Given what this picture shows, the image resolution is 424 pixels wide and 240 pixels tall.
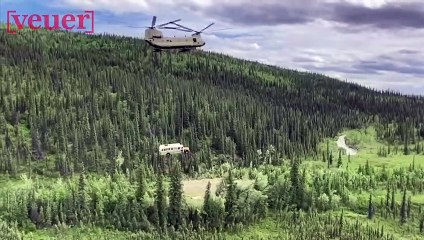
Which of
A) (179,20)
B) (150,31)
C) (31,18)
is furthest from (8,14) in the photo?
(179,20)

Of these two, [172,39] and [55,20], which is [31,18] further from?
[172,39]

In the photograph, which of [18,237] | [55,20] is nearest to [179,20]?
[55,20]

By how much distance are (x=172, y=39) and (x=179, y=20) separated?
991 inches

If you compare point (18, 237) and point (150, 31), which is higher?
point (150, 31)

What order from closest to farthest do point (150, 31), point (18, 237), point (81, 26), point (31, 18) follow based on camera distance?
1. point (150, 31)
2. point (81, 26)
3. point (31, 18)
4. point (18, 237)

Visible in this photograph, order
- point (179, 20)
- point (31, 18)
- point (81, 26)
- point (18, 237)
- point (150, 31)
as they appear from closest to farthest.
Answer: point (179, 20) → point (150, 31) → point (81, 26) → point (31, 18) → point (18, 237)

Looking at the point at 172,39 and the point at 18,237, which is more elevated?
the point at 172,39

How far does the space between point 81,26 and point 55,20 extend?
38.5 ft

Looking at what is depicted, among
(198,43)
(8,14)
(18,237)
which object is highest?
(8,14)

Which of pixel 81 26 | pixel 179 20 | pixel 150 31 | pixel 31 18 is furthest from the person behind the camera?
pixel 31 18

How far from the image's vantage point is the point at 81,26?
13038cm

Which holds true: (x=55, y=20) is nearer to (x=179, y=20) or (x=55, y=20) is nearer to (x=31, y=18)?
(x=31, y=18)

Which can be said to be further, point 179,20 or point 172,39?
point 172,39

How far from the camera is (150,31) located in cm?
11119
